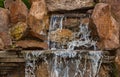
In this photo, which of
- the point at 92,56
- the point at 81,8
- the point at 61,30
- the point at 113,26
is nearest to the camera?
the point at 92,56

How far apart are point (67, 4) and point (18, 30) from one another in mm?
2768

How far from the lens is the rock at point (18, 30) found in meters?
15.2

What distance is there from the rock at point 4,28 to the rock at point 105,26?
3053 mm

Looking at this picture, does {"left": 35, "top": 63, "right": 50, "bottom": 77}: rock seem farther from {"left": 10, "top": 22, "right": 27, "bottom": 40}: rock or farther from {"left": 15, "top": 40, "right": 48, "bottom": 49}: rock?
{"left": 10, "top": 22, "right": 27, "bottom": 40}: rock

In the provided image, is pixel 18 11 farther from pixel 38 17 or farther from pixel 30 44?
pixel 30 44

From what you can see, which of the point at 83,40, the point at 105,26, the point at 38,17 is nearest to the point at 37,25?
the point at 38,17

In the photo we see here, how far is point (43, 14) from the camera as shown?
1616 cm

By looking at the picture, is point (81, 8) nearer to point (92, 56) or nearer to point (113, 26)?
point (113, 26)

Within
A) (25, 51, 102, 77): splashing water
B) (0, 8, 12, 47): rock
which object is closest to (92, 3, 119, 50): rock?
(25, 51, 102, 77): splashing water

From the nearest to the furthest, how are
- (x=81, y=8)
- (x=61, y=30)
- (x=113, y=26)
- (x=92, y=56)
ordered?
(x=92, y=56) < (x=113, y=26) < (x=61, y=30) < (x=81, y=8)

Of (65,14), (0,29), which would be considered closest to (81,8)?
(65,14)

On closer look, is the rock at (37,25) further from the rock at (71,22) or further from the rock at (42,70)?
the rock at (42,70)

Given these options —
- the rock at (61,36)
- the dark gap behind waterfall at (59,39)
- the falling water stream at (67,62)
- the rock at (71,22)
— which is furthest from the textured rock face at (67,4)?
the falling water stream at (67,62)

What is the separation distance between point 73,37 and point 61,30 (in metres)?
0.56
